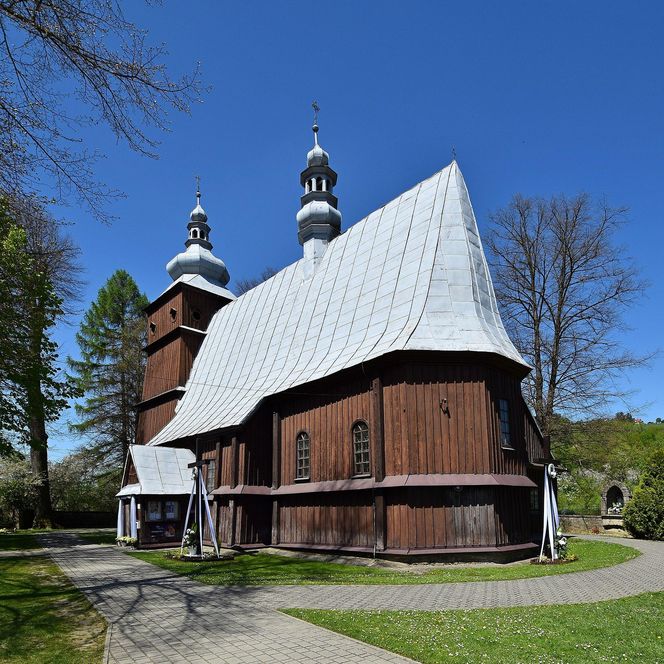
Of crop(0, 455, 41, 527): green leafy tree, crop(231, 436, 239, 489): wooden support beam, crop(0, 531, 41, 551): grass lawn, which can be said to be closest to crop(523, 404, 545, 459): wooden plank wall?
crop(231, 436, 239, 489): wooden support beam

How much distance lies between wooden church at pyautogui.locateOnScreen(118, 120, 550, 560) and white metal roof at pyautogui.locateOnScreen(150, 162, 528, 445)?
66 mm

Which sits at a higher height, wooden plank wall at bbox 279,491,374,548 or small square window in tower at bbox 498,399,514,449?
small square window in tower at bbox 498,399,514,449

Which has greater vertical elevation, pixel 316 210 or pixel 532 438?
pixel 316 210

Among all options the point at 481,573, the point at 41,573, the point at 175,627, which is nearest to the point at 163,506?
the point at 41,573

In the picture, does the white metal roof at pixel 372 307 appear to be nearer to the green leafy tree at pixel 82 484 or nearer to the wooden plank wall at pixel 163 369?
the wooden plank wall at pixel 163 369

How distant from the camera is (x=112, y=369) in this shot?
4022 centimetres

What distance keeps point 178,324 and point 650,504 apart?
23854 millimetres

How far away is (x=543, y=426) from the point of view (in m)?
24.0

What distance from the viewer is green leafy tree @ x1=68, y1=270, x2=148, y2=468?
3875 centimetres

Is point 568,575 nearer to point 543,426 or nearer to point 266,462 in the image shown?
point 266,462

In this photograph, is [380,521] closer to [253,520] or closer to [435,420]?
[435,420]

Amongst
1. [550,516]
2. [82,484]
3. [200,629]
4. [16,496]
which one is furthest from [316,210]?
[82,484]

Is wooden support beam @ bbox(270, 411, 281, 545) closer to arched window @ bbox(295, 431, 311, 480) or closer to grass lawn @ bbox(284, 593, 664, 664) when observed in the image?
arched window @ bbox(295, 431, 311, 480)

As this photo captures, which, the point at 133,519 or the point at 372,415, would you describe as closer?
the point at 372,415
